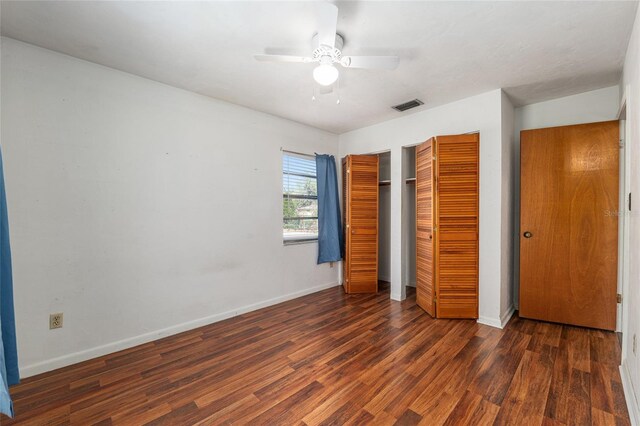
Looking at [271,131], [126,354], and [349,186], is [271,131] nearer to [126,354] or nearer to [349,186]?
[349,186]

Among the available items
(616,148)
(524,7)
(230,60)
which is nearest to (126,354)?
(230,60)

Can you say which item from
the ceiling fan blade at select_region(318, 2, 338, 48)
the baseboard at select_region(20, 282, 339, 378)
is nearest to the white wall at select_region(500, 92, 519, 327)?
the ceiling fan blade at select_region(318, 2, 338, 48)

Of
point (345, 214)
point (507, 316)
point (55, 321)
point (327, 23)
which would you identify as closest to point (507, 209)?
point (507, 316)

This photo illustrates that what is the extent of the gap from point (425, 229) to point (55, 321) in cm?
368

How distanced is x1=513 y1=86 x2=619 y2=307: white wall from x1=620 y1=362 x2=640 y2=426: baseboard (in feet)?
4.18

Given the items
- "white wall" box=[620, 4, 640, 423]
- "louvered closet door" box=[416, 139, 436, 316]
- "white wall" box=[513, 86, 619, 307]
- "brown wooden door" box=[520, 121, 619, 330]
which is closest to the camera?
"white wall" box=[620, 4, 640, 423]

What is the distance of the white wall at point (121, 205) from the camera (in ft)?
6.65

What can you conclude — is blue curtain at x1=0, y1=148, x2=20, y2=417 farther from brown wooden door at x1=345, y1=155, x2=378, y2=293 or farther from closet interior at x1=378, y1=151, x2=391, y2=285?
closet interior at x1=378, y1=151, x2=391, y2=285

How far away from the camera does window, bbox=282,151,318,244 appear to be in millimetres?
3764

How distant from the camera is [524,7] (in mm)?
1683

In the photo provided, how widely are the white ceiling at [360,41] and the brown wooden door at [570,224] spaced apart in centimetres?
61

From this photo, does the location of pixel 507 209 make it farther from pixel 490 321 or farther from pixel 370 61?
pixel 370 61

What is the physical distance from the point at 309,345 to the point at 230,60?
2.64 metres

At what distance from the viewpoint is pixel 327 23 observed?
1.58 metres
